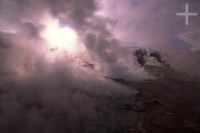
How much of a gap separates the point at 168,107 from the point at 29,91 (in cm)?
2865

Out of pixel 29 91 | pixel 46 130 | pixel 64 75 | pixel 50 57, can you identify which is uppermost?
pixel 50 57

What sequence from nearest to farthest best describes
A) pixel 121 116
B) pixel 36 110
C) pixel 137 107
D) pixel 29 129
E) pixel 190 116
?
1. pixel 29 129
2. pixel 36 110
3. pixel 121 116
4. pixel 190 116
5. pixel 137 107

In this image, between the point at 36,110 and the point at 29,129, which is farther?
the point at 36,110

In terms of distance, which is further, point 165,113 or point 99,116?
point 165,113

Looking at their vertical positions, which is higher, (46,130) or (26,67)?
(26,67)

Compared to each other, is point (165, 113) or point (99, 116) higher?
point (99, 116)

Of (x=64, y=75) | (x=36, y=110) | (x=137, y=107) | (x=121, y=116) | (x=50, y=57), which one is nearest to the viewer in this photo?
(x=36, y=110)

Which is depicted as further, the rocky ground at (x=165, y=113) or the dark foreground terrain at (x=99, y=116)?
the rocky ground at (x=165, y=113)

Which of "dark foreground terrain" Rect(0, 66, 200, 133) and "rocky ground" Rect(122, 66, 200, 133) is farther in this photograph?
"rocky ground" Rect(122, 66, 200, 133)

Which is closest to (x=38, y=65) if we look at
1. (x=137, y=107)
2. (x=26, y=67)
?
(x=26, y=67)

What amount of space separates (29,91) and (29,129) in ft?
46.9

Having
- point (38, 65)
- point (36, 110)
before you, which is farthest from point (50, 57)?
point (36, 110)

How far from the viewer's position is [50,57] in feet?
204

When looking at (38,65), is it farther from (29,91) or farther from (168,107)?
(168,107)
